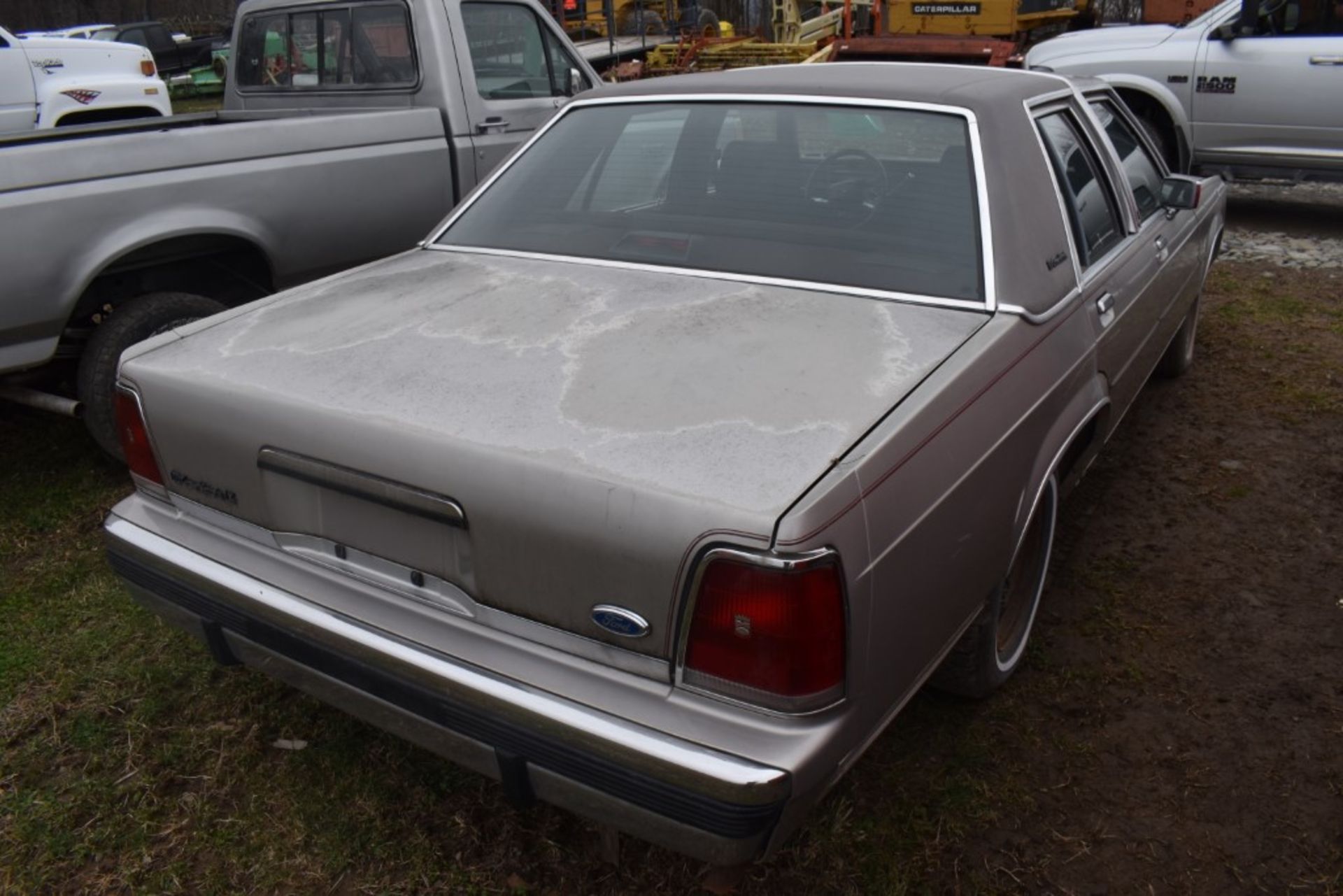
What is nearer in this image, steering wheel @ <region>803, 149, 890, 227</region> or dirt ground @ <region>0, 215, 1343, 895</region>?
dirt ground @ <region>0, 215, 1343, 895</region>

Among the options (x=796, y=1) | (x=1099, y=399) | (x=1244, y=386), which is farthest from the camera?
(x=796, y=1)

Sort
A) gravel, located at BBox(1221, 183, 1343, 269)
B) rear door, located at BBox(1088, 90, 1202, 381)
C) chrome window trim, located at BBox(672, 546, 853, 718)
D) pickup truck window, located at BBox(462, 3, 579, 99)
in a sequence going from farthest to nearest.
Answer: gravel, located at BBox(1221, 183, 1343, 269) → pickup truck window, located at BBox(462, 3, 579, 99) → rear door, located at BBox(1088, 90, 1202, 381) → chrome window trim, located at BBox(672, 546, 853, 718)

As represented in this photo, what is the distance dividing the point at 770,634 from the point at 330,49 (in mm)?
5031

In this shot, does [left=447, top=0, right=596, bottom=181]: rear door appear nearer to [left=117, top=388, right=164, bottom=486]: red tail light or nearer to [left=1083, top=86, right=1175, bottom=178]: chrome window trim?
[left=1083, top=86, right=1175, bottom=178]: chrome window trim

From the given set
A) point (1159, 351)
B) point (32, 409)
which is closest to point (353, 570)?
point (1159, 351)

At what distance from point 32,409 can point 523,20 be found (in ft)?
10.8

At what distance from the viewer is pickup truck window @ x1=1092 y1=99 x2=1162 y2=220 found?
3783 mm

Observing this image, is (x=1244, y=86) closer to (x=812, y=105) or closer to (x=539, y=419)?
(x=812, y=105)

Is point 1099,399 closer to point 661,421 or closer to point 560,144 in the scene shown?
point 661,421

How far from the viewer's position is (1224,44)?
8.02 metres

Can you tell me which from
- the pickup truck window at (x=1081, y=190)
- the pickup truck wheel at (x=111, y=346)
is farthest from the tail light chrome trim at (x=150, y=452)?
the pickup truck window at (x=1081, y=190)

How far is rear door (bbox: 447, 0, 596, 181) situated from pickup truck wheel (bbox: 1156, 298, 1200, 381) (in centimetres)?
324

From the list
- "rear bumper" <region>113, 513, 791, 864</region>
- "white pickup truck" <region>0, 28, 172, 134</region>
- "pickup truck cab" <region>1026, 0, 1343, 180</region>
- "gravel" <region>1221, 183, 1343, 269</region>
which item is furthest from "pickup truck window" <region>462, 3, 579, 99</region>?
"pickup truck cab" <region>1026, 0, 1343, 180</region>

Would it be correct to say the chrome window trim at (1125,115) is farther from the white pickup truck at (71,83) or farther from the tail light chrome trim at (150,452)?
the white pickup truck at (71,83)
